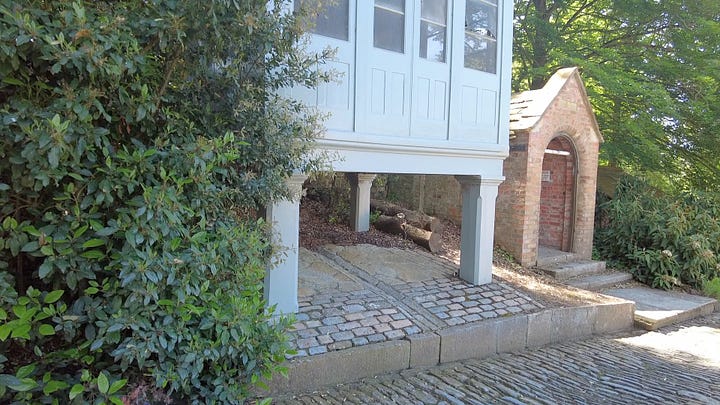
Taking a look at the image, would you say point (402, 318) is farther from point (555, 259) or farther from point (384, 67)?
point (555, 259)

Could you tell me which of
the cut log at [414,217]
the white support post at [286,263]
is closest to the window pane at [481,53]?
the cut log at [414,217]

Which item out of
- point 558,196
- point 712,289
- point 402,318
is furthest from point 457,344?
point 712,289

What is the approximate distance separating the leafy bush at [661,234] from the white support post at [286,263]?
8.37 meters

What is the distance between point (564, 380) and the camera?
16.6ft

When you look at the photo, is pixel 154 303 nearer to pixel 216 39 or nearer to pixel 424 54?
pixel 216 39

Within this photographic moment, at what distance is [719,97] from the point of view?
10211 mm

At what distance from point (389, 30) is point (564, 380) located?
467 centimetres

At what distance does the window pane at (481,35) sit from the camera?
655 cm

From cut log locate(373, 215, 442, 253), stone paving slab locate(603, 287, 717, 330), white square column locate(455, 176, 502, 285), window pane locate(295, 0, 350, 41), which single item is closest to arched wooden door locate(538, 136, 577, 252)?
stone paving slab locate(603, 287, 717, 330)

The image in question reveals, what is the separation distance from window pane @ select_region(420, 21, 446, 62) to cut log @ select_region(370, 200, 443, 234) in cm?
354

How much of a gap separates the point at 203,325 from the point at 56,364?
2.74 feet

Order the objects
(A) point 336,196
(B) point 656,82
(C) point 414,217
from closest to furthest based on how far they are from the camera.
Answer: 1. (C) point 414,217
2. (A) point 336,196
3. (B) point 656,82

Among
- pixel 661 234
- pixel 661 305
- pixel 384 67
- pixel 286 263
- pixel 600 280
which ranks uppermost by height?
pixel 384 67

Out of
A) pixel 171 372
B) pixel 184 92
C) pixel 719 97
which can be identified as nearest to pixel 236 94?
pixel 184 92
